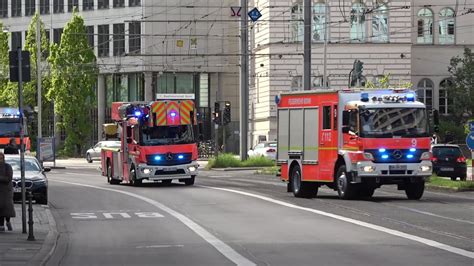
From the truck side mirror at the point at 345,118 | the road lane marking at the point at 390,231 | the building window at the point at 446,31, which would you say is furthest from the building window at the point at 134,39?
the truck side mirror at the point at 345,118

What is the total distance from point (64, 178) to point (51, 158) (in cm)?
1142

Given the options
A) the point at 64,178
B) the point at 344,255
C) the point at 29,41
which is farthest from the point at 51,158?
the point at 344,255

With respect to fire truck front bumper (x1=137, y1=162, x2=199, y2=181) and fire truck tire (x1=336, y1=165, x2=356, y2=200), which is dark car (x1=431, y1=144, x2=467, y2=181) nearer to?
fire truck front bumper (x1=137, y1=162, x2=199, y2=181)

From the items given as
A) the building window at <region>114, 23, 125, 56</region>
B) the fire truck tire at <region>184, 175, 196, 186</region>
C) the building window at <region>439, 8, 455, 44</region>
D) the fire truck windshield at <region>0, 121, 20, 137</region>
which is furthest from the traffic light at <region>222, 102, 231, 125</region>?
the building window at <region>114, 23, 125, 56</region>

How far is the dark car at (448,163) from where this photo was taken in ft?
151

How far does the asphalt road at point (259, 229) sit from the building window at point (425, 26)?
1874 inches

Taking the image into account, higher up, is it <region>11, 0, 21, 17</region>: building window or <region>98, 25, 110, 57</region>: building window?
<region>11, 0, 21, 17</region>: building window

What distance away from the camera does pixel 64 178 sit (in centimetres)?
5188

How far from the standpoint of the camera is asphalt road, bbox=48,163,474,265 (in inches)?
685

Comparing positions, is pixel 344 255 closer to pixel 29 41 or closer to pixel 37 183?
pixel 37 183

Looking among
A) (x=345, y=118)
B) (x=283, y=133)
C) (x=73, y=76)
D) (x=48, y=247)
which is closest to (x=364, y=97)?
(x=345, y=118)

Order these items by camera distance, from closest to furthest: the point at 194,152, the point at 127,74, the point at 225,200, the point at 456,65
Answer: the point at 225,200
the point at 194,152
the point at 456,65
the point at 127,74

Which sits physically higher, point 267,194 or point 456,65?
point 456,65

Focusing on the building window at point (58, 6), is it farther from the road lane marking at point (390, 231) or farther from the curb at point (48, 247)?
the curb at point (48, 247)
